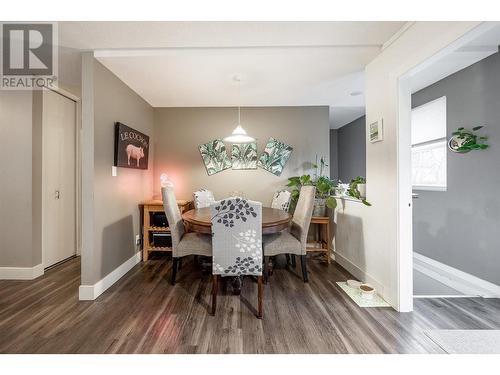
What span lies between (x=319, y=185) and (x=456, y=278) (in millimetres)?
1912

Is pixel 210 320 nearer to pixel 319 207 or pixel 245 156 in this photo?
pixel 319 207

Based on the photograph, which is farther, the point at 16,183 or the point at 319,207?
the point at 319,207

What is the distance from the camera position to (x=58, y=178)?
3.05 meters

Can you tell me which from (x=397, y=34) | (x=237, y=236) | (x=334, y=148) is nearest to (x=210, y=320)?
(x=237, y=236)

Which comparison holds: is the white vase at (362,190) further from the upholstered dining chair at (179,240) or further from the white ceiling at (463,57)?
the upholstered dining chair at (179,240)

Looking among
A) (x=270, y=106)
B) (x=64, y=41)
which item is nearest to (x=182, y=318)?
(x=64, y=41)

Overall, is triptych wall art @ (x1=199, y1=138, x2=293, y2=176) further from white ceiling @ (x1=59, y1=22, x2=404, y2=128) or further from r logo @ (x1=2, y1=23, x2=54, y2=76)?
r logo @ (x1=2, y1=23, x2=54, y2=76)

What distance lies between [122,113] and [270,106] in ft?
7.44

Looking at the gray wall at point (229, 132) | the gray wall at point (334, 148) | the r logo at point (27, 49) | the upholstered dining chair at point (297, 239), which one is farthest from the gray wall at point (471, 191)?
the r logo at point (27, 49)

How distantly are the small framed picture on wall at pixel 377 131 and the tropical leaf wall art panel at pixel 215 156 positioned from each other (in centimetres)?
223

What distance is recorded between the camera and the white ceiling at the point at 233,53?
1910 millimetres

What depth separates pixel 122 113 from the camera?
2809mm
